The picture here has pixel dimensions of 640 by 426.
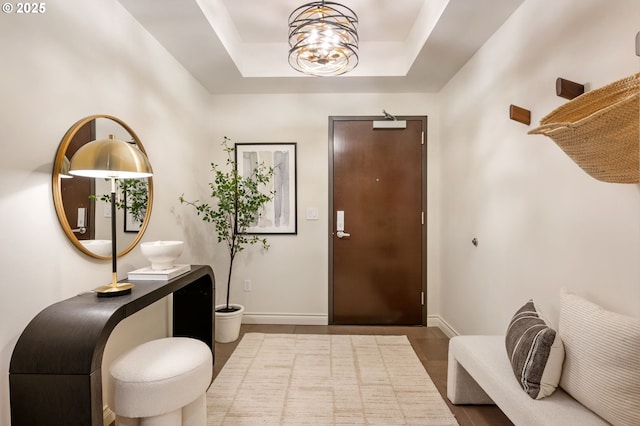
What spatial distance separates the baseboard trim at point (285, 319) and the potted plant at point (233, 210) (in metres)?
0.35

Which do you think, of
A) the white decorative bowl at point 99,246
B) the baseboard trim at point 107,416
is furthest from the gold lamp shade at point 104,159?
the baseboard trim at point 107,416

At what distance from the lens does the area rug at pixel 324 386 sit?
1.95m

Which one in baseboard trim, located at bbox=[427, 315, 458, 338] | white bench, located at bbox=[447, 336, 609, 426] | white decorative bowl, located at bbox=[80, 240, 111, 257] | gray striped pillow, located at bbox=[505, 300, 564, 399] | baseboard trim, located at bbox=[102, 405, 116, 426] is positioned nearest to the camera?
white bench, located at bbox=[447, 336, 609, 426]

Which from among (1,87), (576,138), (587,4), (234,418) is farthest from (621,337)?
(1,87)

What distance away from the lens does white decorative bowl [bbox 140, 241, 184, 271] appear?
1.98 m

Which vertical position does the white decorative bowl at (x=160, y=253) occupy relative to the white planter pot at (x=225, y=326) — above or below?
above

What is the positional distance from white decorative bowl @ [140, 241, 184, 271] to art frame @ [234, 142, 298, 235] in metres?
1.51

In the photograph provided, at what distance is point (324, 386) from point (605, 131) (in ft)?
6.91

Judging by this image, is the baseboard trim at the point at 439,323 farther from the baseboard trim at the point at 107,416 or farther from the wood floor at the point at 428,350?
the baseboard trim at the point at 107,416

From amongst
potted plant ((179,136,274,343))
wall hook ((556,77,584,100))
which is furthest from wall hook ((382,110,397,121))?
wall hook ((556,77,584,100))

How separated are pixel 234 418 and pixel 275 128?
2665mm

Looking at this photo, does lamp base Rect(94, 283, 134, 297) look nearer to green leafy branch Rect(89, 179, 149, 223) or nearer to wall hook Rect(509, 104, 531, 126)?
green leafy branch Rect(89, 179, 149, 223)

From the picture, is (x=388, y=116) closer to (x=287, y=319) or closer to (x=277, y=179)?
(x=277, y=179)

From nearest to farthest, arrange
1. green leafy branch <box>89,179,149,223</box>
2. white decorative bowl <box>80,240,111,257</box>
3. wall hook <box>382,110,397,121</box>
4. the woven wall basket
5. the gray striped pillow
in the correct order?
the woven wall basket
the gray striped pillow
white decorative bowl <box>80,240,111,257</box>
green leafy branch <box>89,179,149,223</box>
wall hook <box>382,110,397,121</box>
